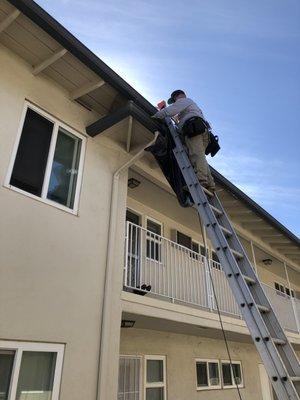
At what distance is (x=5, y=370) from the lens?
3.86 metres

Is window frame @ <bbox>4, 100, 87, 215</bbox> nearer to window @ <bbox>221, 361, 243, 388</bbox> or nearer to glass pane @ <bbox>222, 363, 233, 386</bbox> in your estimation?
window @ <bbox>221, 361, 243, 388</bbox>

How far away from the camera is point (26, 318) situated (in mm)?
4133

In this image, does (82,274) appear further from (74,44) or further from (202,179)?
(74,44)

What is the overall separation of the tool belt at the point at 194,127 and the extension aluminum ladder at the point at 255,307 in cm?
77

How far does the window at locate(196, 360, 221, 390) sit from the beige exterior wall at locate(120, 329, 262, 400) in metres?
0.11

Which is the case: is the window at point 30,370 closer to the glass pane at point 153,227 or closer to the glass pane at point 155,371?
the glass pane at point 155,371

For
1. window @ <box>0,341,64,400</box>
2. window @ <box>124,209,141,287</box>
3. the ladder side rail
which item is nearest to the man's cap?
window @ <box>124,209,141,287</box>

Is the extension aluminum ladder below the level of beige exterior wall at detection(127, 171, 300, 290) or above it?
below

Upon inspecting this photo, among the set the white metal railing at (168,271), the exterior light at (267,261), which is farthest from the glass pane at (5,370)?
the exterior light at (267,261)

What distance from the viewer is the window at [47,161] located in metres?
4.84

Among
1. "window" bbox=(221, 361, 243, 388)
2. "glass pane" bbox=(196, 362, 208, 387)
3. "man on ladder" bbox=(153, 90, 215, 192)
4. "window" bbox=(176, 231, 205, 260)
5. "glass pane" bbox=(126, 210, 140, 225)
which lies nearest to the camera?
"man on ladder" bbox=(153, 90, 215, 192)

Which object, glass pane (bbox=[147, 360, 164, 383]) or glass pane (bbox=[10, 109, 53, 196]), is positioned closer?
glass pane (bbox=[10, 109, 53, 196])

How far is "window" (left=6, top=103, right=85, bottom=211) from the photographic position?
4840mm

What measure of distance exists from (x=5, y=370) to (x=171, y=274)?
11.9ft
